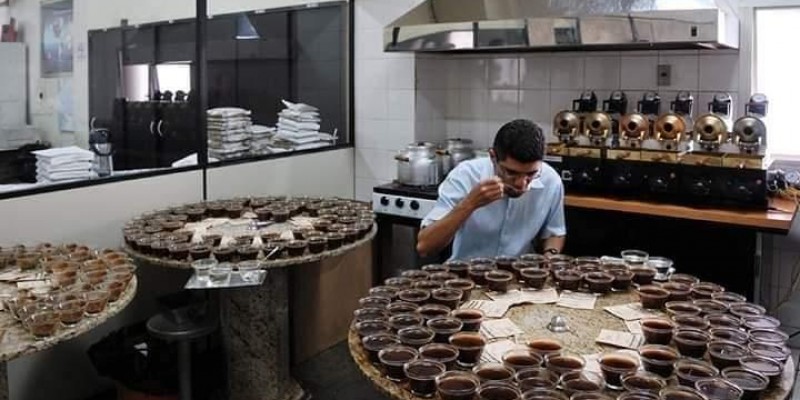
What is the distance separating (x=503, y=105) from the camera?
192 inches

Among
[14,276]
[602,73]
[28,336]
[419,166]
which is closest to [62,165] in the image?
[14,276]

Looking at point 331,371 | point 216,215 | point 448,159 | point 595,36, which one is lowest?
point 331,371

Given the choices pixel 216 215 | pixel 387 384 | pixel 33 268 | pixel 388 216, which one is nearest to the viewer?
pixel 387 384

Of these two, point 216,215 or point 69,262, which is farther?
point 216,215

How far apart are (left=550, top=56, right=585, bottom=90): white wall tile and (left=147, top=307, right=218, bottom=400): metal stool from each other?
2623 millimetres

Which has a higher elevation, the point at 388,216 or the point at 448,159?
the point at 448,159

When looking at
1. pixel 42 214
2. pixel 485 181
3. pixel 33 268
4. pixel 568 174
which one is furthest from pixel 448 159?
pixel 33 268

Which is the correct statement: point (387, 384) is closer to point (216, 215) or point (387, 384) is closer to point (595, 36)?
point (216, 215)

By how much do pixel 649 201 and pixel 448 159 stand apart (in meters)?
1.40

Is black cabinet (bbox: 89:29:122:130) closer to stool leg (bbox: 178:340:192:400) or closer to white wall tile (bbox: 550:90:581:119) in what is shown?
stool leg (bbox: 178:340:192:400)

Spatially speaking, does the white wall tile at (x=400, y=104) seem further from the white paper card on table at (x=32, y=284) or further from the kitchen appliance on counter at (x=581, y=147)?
the white paper card on table at (x=32, y=284)

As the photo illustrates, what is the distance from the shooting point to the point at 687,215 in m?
3.52

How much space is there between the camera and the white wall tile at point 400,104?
4934mm

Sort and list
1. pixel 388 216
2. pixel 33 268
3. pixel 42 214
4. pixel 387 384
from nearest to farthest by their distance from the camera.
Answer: pixel 387 384
pixel 33 268
pixel 42 214
pixel 388 216
